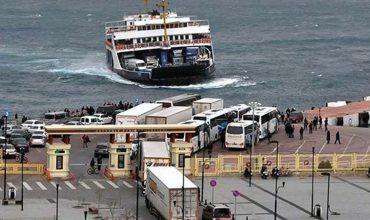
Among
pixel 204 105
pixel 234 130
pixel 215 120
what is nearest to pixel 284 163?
pixel 234 130

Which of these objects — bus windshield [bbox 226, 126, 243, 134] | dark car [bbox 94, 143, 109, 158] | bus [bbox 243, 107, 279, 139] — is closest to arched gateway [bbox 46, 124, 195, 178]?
dark car [bbox 94, 143, 109, 158]

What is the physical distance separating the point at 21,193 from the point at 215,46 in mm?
132113

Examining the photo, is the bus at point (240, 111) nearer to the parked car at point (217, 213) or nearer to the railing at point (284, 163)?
the railing at point (284, 163)

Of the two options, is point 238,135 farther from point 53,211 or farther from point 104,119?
point 53,211

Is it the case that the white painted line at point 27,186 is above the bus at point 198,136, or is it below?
below

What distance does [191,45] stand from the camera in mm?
142750

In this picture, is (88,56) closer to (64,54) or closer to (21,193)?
(64,54)

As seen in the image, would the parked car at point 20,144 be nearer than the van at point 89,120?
Yes

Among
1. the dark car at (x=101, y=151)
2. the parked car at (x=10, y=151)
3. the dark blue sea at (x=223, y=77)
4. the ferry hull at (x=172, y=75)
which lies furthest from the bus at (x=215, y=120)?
the ferry hull at (x=172, y=75)

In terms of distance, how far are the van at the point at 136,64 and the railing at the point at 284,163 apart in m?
68.3

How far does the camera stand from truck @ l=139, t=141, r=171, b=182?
64.1m

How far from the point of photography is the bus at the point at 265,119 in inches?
3204

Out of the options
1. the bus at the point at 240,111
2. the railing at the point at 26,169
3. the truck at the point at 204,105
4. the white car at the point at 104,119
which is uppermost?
the truck at the point at 204,105

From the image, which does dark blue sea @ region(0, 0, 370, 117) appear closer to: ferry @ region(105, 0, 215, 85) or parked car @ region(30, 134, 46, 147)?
ferry @ region(105, 0, 215, 85)
